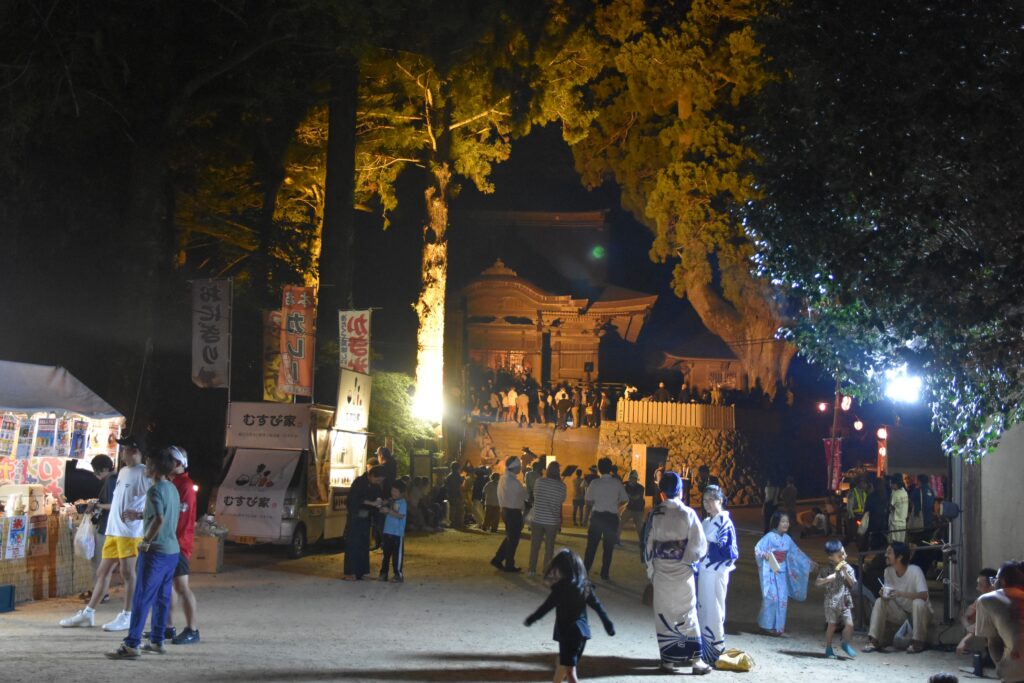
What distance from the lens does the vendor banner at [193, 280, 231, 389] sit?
58.3 ft

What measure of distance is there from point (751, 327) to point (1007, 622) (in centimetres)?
2791

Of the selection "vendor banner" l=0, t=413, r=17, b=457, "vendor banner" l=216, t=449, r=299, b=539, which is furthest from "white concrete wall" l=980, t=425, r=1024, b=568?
"vendor banner" l=0, t=413, r=17, b=457

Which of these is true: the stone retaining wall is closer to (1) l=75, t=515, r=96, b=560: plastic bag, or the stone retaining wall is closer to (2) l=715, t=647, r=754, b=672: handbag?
(1) l=75, t=515, r=96, b=560: plastic bag

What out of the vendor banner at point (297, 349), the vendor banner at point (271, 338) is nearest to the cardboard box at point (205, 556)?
the vendor banner at point (297, 349)

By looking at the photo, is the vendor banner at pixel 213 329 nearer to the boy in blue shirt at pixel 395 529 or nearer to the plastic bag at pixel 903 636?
the boy in blue shirt at pixel 395 529

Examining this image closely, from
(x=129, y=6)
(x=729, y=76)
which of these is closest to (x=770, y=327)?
(x=729, y=76)

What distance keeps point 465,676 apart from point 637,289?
38.3 metres

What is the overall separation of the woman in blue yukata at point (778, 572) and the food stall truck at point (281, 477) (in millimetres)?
8680

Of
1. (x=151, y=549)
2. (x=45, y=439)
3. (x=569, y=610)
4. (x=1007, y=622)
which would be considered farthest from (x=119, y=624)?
(x=1007, y=622)

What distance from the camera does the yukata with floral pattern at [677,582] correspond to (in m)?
9.05

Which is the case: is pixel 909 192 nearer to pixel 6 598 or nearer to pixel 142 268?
pixel 6 598

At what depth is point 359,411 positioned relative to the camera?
20547 mm

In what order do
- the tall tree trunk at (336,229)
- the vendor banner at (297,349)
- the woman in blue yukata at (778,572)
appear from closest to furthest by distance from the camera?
the woman in blue yukata at (778,572)
the vendor banner at (297,349)
the tall tree trunk at (336,229)

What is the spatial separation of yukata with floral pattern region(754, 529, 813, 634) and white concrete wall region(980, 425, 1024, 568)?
2.21m
